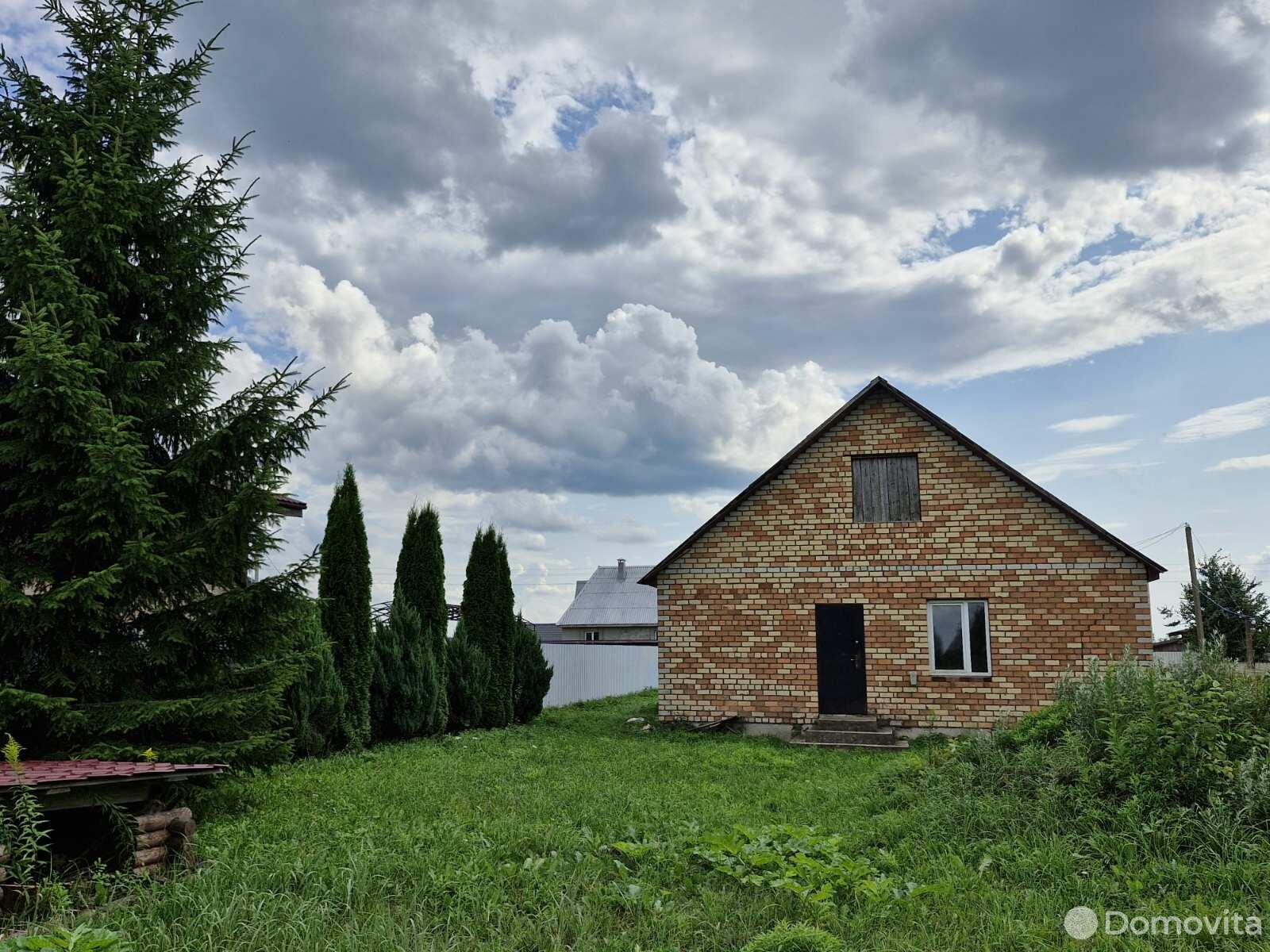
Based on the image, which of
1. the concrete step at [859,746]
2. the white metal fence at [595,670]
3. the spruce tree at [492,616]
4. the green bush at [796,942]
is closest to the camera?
the green bush at [796,942]

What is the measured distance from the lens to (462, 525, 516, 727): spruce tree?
16344 mm

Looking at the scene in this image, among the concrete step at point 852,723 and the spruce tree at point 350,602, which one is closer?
A: the spruce tree at point 350,602

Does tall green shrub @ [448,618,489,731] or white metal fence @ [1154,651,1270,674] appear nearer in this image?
white metal fence @ [1154,651,1270,674]

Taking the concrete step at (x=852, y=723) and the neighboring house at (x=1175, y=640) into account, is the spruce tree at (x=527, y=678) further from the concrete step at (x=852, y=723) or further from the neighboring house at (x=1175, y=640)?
the neighboring house at (x=1175, y=640)

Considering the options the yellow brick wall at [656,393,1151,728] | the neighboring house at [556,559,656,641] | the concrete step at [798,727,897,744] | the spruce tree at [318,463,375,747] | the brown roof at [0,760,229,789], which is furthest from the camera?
the neighboring house at [556,559,656,641]

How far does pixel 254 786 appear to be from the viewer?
8.95m

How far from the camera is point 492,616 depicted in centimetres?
1703

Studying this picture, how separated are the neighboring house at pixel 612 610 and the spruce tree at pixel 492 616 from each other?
77.2 ft

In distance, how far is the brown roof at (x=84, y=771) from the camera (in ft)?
17.8

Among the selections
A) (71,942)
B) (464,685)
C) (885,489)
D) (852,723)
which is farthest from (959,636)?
(71,942)

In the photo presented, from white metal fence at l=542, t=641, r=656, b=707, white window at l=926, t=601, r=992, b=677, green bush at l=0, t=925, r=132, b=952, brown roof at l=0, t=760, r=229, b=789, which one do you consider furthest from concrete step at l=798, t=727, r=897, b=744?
green bush at l=0, t=925, r=132, b=952

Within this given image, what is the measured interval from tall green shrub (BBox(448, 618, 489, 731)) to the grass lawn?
266 inches

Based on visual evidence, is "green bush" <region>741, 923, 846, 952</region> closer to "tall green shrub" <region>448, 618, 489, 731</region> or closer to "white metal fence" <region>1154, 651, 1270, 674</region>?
"white metal fence" <region>1154, 651, 1270, 674</region>

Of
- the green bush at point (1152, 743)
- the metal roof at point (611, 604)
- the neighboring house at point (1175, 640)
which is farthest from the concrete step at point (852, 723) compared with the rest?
the metal roof at point (611, 604)
